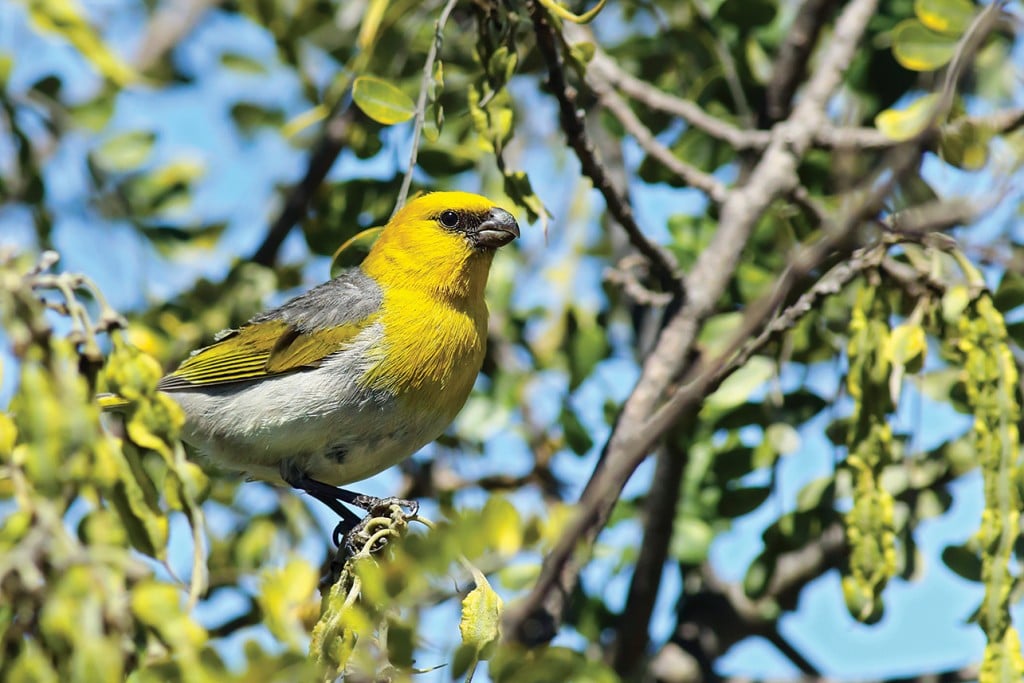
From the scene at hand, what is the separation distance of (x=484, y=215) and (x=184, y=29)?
2.92 m

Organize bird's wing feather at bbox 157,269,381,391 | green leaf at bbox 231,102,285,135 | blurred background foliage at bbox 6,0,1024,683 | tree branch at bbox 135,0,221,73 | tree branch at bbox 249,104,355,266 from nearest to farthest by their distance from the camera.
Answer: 1. blurred background foliage at bbox 6,0,1024,683
2. bird's wing feather at bbox 157,269,381,391
3. tree branch at bbox 249,104,355,266
4. green leaf at bbox 231,102,285,135
5. tree branch at bbox 135,0,221,73

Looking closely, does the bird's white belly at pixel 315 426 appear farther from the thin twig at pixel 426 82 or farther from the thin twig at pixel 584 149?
the thin twig at pixel 426 82

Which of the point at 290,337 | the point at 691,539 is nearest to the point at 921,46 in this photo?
the point at 691,539

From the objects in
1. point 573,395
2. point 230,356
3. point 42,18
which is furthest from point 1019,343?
point 42,18

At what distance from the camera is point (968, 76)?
12.0 ft

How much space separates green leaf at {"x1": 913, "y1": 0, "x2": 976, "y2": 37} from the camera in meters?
3.10

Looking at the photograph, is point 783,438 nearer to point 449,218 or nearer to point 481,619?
point 449,218

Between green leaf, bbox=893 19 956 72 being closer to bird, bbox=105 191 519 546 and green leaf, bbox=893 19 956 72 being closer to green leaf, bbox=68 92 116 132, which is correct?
bird, bbox=105 191 519 546

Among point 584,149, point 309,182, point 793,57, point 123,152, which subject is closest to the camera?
point 584,149

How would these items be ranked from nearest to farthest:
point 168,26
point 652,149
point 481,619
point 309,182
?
point 481,619
point 652,149
point 309,182
point 168,26

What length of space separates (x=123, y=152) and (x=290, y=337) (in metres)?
1.01

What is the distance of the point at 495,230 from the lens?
3.80 metres

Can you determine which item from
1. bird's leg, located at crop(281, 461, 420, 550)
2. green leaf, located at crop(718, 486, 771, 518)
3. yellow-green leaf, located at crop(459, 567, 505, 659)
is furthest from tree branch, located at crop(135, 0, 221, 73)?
yellow-green leaf, located at crop(459, 567, 505, 659)

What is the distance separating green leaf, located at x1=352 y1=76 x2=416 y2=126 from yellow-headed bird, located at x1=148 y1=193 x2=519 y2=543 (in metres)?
0.94
